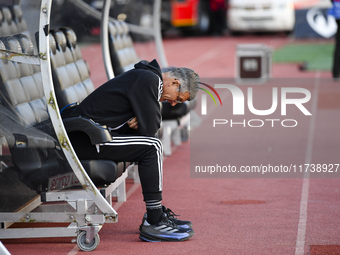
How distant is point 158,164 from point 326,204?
5.58ft

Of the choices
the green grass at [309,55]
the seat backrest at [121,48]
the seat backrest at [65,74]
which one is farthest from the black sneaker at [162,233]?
the green grass at [309,55]

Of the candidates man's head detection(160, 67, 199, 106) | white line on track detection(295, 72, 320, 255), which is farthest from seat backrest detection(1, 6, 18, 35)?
white line on track detection(295, 72, 320, 255)

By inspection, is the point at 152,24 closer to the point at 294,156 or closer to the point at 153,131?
the point at 294,156

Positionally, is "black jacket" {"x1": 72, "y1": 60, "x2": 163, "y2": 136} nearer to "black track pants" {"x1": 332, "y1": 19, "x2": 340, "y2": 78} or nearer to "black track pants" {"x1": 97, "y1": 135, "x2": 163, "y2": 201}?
"black track pants" {"x1": 97, "y1": 135, "x2": 163, "y2": 201}

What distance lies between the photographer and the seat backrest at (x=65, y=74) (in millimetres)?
4754

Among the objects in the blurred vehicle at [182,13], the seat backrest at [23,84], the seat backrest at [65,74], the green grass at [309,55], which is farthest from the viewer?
the blurred vehicle at [182,13]

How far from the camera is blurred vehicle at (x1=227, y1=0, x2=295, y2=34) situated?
19281mm

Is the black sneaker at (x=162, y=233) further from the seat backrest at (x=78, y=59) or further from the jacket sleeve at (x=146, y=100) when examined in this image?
the seat backrest at (x=78, y=59)

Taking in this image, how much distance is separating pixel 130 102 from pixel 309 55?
1274 centimetres

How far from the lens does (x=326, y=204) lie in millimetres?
4871

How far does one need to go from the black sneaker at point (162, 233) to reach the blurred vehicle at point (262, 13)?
16.1m

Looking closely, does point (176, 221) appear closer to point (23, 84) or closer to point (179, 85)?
point (179, 85)

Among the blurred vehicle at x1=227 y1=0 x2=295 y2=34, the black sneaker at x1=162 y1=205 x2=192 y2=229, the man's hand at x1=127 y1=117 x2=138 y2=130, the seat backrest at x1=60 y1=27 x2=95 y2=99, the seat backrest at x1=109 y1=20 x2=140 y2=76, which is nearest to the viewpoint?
the man's hand at x1=127 y1=117 x2=138 y2=130

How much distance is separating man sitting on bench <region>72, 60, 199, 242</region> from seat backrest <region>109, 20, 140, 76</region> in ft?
8.03
